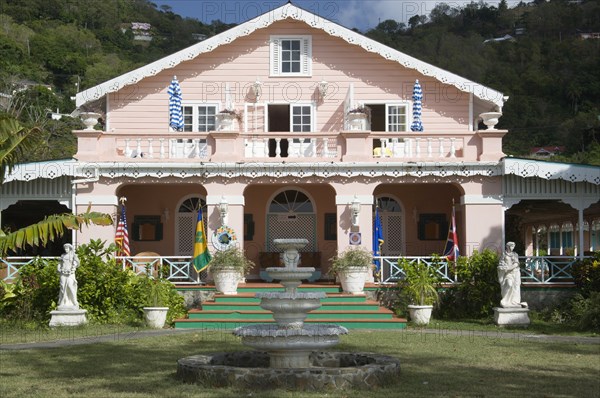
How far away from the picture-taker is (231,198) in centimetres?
2231

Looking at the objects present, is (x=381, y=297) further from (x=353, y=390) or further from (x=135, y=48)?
(x=135, y=48)

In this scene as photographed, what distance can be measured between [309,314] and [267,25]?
357 inches

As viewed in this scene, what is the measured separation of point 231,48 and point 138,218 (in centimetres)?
561

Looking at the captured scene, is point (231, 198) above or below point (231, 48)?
below

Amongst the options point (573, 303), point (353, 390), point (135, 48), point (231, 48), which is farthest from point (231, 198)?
point (135, 48)

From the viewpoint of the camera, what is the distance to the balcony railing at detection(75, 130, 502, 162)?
22406 millimetres

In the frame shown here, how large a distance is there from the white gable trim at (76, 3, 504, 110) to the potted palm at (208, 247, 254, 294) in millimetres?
6182

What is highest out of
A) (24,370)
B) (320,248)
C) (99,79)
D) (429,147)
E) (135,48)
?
(135,48)

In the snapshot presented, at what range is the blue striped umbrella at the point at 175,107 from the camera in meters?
23.6

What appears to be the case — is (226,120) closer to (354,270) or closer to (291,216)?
(291,216)

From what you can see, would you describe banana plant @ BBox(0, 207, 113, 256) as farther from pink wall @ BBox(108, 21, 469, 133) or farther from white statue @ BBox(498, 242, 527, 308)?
white statue @ BBox(498, 242, 527, 308)

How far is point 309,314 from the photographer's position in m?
19.5

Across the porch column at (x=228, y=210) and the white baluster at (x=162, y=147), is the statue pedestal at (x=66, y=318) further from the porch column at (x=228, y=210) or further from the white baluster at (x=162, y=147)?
the white baluster at (x=162, y=147)

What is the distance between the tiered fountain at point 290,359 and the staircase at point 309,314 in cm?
609
